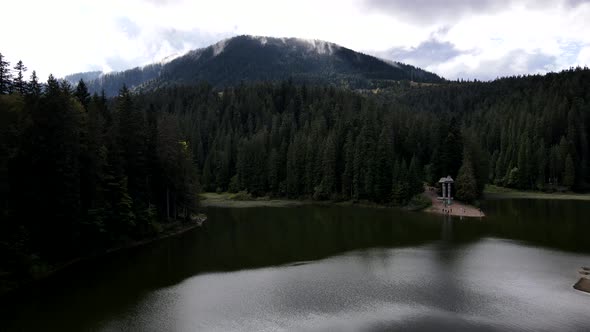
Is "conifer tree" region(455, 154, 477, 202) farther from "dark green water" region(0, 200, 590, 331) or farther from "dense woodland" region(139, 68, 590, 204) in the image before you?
"dark green water" region(0, 200, 590, 331)

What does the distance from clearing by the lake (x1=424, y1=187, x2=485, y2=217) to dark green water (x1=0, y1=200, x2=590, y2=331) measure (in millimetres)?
15856

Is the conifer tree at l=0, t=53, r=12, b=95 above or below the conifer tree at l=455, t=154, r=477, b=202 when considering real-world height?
above

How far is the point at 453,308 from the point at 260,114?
154 metres

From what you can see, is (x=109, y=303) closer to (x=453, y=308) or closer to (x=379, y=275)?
(x=379, y=275)

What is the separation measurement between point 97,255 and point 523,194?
11284 cm

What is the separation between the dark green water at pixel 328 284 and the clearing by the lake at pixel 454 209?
52.0ft

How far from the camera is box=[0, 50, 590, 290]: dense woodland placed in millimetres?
44750

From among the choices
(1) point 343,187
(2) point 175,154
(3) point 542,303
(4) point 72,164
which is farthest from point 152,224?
(1) point 343,187

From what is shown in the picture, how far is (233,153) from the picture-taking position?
476 feet

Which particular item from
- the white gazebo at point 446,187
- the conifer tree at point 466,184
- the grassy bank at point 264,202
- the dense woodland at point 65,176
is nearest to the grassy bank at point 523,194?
the conifer tree at point 466,184

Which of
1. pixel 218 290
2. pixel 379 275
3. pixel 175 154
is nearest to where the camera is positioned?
pixel 218 290

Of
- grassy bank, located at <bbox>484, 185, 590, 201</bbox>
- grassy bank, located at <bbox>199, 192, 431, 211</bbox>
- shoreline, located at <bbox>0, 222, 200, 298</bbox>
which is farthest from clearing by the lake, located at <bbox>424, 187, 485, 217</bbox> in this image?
shoreline, located at <bbox>0, 222, 200, 298</bbox>

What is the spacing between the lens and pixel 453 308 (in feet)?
110

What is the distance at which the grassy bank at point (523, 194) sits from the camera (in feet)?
384
